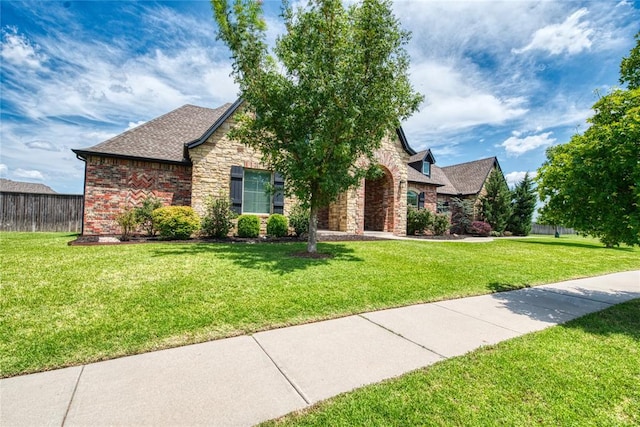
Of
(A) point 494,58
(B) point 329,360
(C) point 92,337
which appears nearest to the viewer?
(B) point 329,360

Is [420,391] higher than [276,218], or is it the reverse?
[276,218]

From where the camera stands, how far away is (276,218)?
1205cm

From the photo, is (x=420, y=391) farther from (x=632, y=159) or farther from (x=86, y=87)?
(x=86, y=87)

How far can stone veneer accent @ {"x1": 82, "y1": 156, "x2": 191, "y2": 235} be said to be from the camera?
442 inches

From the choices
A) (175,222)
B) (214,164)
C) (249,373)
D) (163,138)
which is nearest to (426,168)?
(214,164)

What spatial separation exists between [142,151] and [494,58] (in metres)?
15.2

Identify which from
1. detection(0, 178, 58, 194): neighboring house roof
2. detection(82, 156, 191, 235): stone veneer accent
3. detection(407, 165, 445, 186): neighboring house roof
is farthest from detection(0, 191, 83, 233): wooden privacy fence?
detection(0, 178, 58, 194): neighboring house roof

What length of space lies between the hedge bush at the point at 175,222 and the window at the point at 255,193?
9.68ft

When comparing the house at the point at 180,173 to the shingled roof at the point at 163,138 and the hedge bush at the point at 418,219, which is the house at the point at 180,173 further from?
the hedge bush at the point at 418,219

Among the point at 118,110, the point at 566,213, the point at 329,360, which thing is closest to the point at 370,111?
the point at 566,213

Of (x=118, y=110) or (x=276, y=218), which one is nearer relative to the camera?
(x=276, y=218)

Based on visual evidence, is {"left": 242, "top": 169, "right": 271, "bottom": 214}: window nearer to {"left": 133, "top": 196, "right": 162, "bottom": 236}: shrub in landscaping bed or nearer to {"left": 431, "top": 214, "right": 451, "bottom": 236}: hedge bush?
{"left": 133, "top": 196, "right": 162, "bottom": 236}: shrub in landscaping bed

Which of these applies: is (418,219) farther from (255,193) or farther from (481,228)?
(255,193)

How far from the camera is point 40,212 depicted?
13758 millimetres
